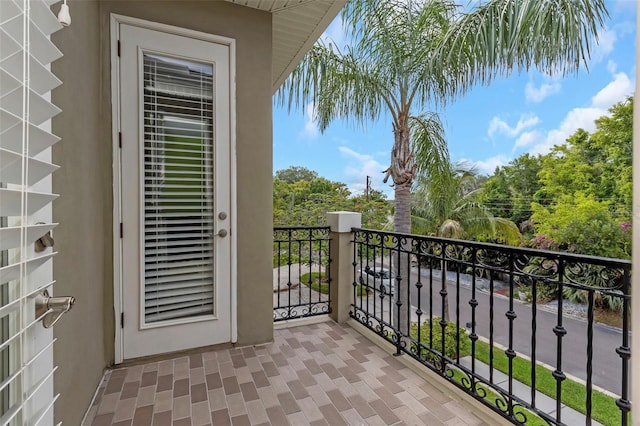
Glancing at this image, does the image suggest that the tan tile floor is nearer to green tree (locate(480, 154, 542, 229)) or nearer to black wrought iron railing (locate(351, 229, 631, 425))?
black wrought iron railing (locate(351, 229, 631, 425))

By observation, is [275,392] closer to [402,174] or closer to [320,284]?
[320,284]

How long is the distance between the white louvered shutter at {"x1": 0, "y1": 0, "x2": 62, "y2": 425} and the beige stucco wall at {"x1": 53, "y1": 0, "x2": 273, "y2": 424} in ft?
2.00

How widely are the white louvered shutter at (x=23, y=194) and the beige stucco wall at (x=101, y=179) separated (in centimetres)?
61

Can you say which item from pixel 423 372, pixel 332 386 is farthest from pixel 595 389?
pixel 332 386

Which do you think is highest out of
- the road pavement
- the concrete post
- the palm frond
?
the palm frond

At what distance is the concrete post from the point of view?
3115 millimetres

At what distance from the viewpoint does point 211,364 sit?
2.25 meters

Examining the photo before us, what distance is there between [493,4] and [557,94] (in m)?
22.0

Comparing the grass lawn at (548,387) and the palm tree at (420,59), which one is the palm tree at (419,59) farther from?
the grass lawn at (548,387)

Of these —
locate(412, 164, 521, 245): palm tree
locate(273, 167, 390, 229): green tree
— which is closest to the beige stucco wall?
locate(412, 164, 521, 245): palm tree

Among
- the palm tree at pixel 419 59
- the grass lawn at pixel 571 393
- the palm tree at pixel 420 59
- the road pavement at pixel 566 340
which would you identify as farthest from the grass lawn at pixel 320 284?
the grass lawn at pixel 571 393

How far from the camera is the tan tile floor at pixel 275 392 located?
1.72 meters

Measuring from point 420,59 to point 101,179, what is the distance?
3.90 meters

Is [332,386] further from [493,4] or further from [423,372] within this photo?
[493,4]
